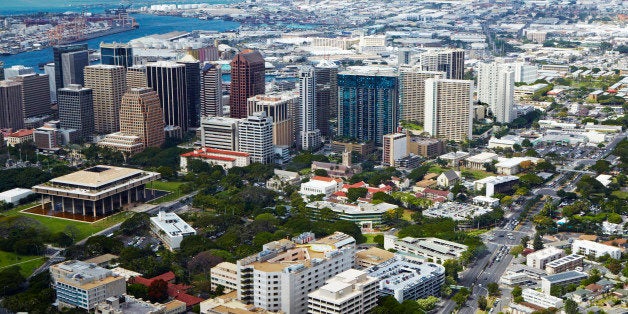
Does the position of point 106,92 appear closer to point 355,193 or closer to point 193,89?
point 193,89

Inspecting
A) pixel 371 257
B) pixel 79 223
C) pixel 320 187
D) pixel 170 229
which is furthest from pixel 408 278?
pixel 79 223

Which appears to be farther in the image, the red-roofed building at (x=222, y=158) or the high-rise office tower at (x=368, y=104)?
the high-rise office tower at (x=368, y=104)

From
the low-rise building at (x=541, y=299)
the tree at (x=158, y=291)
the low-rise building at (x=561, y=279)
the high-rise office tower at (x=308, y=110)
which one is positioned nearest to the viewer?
the low-rise building at (x=541, y=299)

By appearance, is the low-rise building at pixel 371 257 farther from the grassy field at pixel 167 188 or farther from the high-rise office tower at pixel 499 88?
the high-rise office tower at pixel 499 88

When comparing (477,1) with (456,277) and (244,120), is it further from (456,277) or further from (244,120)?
(456,277)

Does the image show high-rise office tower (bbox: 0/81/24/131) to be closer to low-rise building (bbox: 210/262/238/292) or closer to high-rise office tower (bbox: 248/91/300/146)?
high-rise office tower (bbox: 248/91/300/146)

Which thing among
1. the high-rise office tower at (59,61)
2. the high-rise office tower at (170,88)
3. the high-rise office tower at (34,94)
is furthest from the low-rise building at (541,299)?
the high-rise office tower at (59,61)

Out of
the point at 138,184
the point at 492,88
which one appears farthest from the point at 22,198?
the point at 492,88
